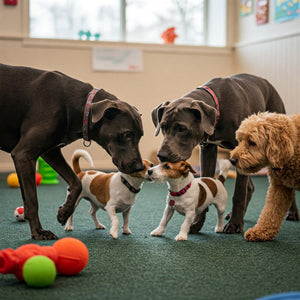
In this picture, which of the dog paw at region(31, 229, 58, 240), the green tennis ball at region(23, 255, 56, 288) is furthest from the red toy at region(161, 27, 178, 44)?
the green tennis ball at region(23, 255, 56, 288)

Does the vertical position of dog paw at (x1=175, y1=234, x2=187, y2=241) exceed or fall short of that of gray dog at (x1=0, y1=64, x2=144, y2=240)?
it falls short

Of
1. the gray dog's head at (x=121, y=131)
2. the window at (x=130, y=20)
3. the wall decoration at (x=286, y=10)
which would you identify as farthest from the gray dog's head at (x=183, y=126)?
the window at (x=130, y=20)

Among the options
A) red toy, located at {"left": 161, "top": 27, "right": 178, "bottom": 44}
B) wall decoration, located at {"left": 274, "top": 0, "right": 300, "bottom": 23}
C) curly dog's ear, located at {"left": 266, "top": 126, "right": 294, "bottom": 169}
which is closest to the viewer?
curly dog's ear, located at {"left": 266, "top": 126, "right": 294, "bottom": 169}

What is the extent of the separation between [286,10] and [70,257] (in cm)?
472

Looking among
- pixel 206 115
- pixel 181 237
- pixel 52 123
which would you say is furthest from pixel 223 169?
pixel 52 123

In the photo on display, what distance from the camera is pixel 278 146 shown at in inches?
100

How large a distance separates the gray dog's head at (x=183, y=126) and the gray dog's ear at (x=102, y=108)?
0.98ft

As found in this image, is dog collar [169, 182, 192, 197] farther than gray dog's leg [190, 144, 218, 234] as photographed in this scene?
No

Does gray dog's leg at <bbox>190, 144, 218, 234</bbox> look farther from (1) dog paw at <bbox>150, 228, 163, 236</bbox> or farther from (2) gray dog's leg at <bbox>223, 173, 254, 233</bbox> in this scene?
(1) dog paw at <bbox>150, 228, 163, 236</bbox>

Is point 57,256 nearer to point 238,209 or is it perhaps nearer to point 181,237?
point 181,237

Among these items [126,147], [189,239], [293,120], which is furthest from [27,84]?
[293,120]

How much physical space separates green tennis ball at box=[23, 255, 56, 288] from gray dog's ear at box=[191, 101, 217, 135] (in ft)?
4.36

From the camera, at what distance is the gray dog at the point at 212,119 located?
285cm

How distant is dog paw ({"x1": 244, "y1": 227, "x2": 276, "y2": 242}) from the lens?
112 inches
